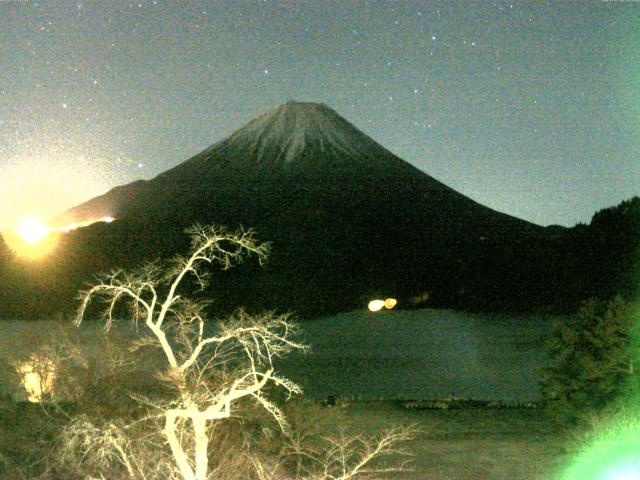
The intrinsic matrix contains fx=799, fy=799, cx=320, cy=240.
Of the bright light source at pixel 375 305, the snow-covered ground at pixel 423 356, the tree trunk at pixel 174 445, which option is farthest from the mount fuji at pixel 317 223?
the tree trunk at pixel 174 445

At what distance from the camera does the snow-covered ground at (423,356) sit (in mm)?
23703

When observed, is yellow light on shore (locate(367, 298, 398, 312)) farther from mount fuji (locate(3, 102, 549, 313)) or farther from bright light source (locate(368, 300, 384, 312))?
mount fuji (locate(3, 102, 549, 313))

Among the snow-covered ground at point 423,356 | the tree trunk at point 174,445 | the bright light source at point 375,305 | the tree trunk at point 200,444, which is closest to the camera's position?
the tree trunk at point 174,445

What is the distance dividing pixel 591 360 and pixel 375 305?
32404mm

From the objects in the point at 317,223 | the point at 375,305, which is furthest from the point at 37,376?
the point at 317,223

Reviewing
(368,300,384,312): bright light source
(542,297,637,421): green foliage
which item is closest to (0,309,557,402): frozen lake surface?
(368,300,384,312): bright light source

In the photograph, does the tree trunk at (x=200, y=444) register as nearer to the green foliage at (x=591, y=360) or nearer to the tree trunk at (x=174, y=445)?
the tree trunk at (x=174, y=445)

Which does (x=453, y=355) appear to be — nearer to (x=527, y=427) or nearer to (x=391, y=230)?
(x=527, y=427)

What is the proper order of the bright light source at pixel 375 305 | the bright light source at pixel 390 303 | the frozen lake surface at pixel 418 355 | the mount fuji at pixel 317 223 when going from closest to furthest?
the frozen lake surface at pixel 418 355 < the bright light source at pixel 375 305 < the bright light source at pixel 390 303 < the mount fuji at pixel 317 223

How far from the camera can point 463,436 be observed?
1450cm

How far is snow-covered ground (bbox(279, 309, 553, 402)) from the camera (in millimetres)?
23703

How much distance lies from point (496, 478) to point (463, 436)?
135 inches

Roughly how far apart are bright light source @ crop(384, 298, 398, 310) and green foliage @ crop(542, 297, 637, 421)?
98.5ft

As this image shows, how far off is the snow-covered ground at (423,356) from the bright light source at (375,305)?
178 centimetres
